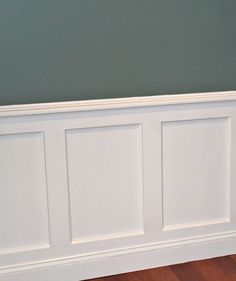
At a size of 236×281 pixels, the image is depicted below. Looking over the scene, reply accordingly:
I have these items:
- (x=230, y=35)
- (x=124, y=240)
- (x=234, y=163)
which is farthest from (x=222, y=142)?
(x=124, y=240)

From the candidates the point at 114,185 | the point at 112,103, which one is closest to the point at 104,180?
the point at 114,185

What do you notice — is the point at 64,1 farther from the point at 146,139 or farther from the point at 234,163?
the point at 234,163

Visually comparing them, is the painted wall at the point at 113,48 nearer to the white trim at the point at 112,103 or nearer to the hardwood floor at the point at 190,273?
the white trim at the point at 112,103

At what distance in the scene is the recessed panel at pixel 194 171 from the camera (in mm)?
2186

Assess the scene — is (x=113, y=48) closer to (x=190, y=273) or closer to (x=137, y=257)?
(x=137, y=257)

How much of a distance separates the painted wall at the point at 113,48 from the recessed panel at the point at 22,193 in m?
0.19

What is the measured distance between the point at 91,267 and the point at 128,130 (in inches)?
25.6

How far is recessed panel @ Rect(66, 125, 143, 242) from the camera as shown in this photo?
2051mm

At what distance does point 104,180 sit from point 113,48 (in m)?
0.59

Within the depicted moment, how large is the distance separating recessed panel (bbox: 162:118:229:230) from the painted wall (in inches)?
7.7

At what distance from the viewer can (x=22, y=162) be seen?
1970mm

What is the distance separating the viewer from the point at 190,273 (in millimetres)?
2164

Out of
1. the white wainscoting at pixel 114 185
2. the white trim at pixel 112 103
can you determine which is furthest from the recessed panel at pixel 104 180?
the white trim at pixel 112 103

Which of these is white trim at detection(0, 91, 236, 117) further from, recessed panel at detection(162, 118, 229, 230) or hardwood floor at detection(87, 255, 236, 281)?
hardwood floor at detection(87, 255, 236, 281)
